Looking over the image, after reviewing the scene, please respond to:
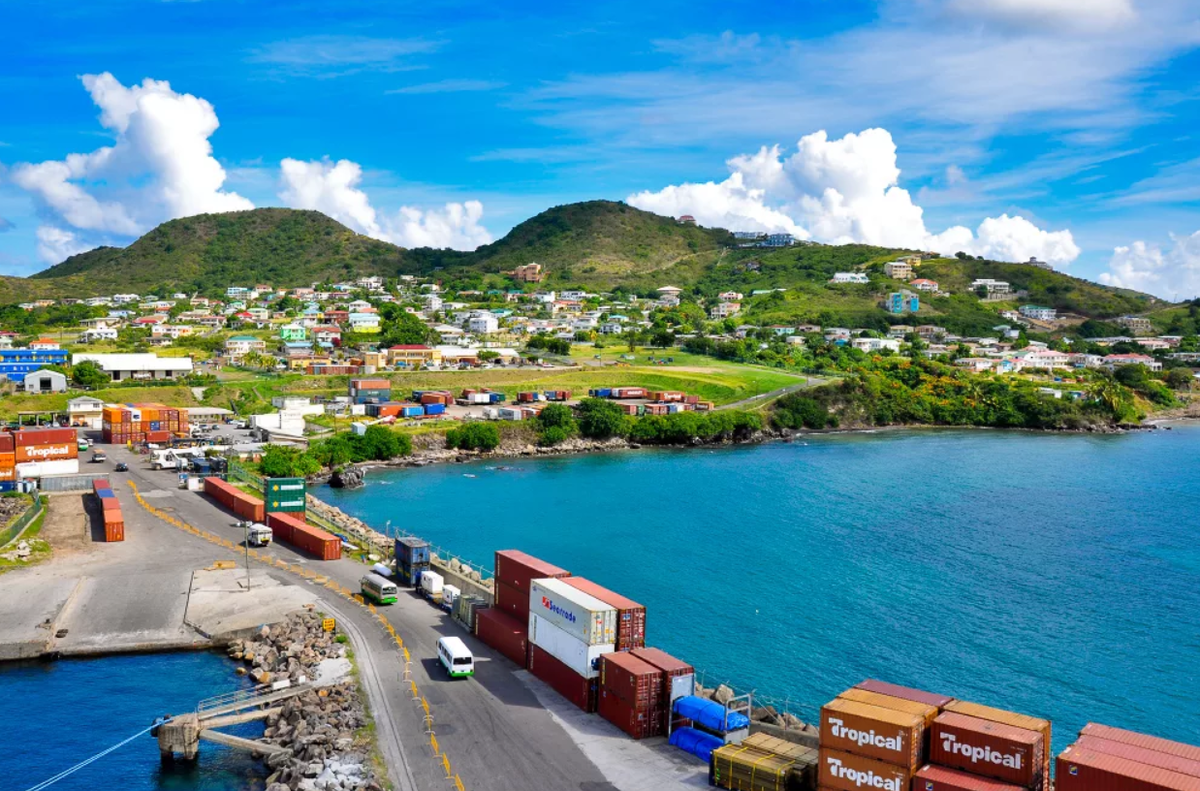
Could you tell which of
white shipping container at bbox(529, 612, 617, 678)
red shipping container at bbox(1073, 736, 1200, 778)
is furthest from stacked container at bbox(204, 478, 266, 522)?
red shipping container at bbox(1073, 736, 1200, 778)

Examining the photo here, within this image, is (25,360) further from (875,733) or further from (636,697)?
(875,733)

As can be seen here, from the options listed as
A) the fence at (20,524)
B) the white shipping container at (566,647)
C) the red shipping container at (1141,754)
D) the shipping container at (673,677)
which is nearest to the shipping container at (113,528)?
the fence at (20,524)

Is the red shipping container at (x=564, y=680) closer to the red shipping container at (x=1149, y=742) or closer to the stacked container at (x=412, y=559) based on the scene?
the stacked container at (x=412, y=559)

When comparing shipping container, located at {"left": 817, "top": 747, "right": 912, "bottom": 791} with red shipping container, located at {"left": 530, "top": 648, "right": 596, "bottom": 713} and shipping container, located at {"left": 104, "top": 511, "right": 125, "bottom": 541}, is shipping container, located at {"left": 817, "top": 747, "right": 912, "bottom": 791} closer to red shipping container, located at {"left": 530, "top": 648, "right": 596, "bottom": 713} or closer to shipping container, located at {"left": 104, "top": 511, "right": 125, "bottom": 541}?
red shipping container, located at {"left": 530, "top": 648, "right": 596, "bottom": 713}

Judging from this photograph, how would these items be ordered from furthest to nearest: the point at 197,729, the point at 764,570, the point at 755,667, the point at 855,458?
1. the point at 855,458
2. the point at 764,570
3. the point at 755,667
4. the point at 197,729

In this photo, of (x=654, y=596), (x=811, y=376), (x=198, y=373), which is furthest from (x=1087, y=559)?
(x=198, y=373)

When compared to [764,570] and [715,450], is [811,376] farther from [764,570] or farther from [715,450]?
[764,570]

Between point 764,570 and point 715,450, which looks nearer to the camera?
point 764,570
